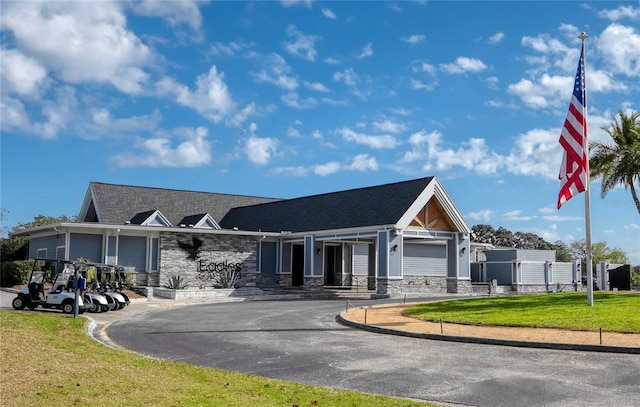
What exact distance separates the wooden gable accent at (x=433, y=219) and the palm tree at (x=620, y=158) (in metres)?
8.23

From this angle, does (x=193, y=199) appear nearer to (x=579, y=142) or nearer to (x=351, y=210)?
(x=351, y=210)

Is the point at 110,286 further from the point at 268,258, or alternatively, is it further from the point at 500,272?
the point at 500,272

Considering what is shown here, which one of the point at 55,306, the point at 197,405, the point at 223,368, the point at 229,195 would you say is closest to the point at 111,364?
the point at 223,368

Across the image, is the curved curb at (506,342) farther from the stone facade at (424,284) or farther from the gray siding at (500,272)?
the gray siding at (500,272)

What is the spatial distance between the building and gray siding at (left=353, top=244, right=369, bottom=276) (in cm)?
7

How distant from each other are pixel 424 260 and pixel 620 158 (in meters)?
13.2

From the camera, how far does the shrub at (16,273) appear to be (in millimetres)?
31438

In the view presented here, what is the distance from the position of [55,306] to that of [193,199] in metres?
23.6

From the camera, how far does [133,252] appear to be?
3322cm

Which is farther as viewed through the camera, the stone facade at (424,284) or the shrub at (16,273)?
the stone facade at (424,284)

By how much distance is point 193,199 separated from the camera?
143 ft

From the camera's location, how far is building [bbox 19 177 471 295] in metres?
32.3

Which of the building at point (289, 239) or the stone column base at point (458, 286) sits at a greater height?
the building at point (289, 239)

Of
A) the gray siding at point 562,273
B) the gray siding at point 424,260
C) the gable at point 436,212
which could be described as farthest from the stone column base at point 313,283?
the gray siding at point 562,273
